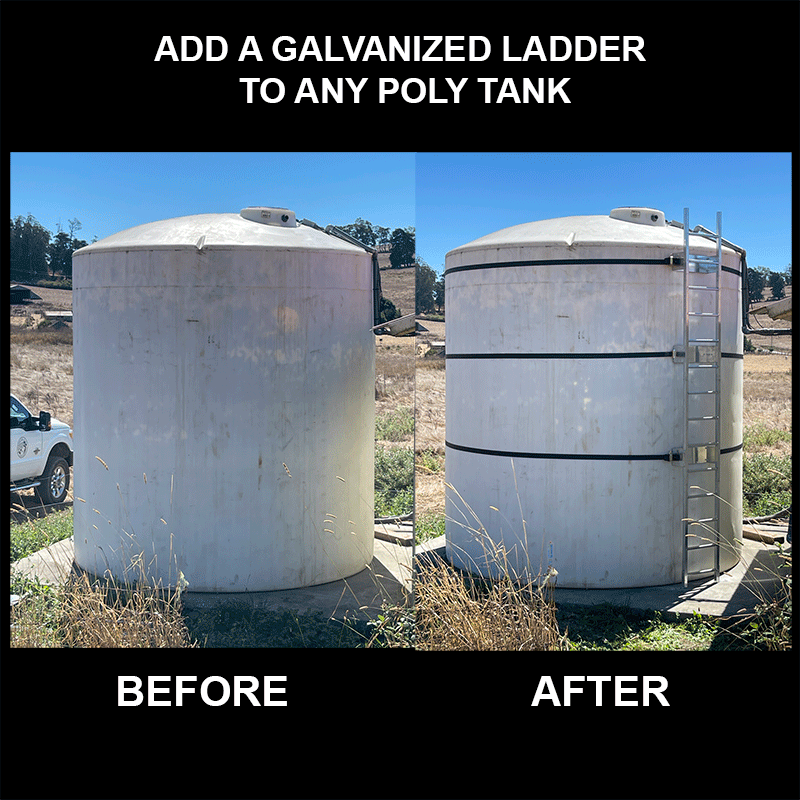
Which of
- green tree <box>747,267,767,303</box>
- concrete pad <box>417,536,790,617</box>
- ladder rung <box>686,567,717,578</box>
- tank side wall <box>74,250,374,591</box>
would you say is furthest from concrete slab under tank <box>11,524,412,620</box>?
green tree <box>747,267,767,303</box>

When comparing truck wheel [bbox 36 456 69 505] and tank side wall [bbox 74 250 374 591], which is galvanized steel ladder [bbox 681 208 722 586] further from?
truck wheel [bbox 36 456 69 505]

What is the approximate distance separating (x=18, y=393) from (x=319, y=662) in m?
14.0

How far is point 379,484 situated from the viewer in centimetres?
1188

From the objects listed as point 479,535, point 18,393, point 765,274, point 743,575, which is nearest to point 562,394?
point 479,535

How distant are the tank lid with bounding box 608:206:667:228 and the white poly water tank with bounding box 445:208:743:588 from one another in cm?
21

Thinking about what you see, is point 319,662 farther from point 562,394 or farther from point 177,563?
point 562,394

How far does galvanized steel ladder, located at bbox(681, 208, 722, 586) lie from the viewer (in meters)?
6.41

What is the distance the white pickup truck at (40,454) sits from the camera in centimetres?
930

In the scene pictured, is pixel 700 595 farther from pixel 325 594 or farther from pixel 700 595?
pixel 325 594

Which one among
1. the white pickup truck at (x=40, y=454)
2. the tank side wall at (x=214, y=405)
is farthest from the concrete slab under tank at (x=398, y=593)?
the white pickup truck at (x=40, y=454)

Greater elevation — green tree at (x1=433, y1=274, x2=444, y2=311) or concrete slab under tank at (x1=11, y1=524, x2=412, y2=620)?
green tree at (x1=433, y1=274, x2=444, y2=311)

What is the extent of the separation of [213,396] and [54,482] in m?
4.89

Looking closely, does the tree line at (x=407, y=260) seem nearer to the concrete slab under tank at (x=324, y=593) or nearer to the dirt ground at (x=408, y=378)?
the dirt ground at (x=408, y=378)

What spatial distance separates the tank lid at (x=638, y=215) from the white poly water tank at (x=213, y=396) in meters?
2.40
